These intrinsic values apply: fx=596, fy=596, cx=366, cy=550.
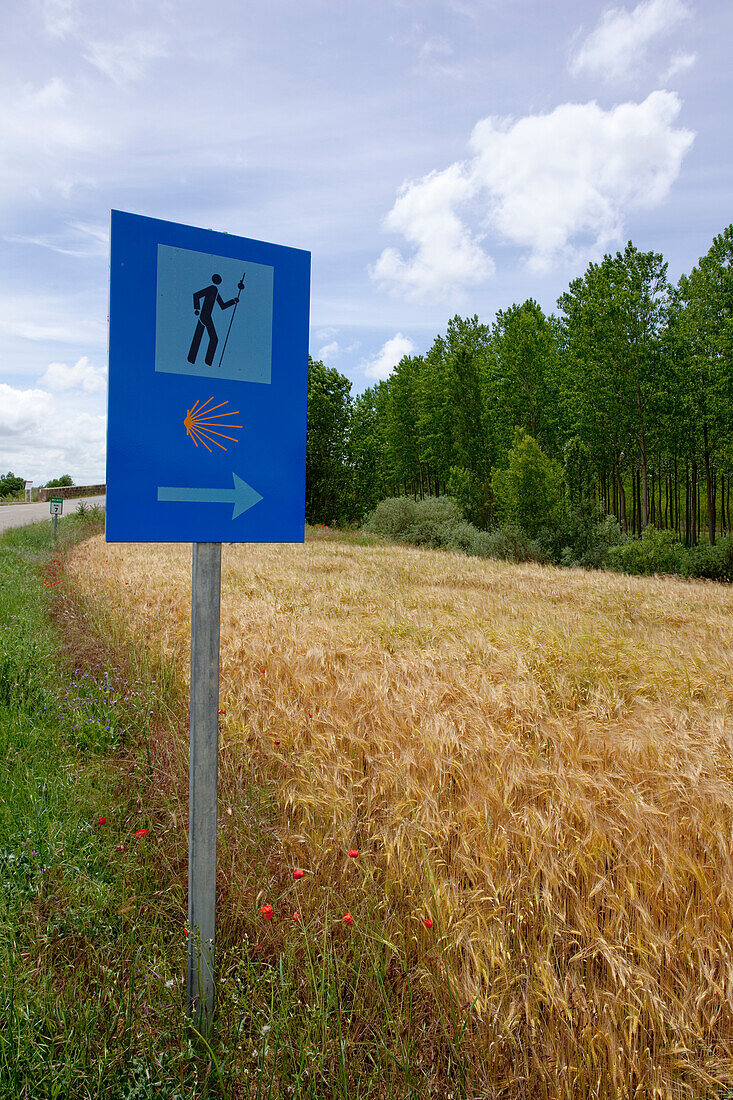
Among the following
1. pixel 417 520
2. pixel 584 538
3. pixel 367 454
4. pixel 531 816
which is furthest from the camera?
pixel 367 454

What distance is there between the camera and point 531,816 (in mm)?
2584

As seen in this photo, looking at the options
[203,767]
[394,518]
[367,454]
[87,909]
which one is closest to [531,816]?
[203,767]

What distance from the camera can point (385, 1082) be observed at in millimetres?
1775

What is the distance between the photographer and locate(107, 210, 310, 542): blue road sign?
75.5 inches

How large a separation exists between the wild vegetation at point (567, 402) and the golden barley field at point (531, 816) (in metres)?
19.7

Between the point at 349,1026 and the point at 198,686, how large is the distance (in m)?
1.20

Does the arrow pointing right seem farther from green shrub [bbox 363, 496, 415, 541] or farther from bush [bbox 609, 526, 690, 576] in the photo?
green shrub [bbox 363, 496, 415, 541]

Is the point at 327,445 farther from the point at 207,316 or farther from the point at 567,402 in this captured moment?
the point at 207,316

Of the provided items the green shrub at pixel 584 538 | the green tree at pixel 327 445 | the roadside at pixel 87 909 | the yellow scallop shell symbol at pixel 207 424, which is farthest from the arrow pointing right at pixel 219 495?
the green tree at pixel 327 445

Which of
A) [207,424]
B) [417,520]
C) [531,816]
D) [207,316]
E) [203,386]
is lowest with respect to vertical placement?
[531,816]

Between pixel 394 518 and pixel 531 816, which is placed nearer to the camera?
pixel 531 816

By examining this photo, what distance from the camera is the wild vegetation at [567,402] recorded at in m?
27.7

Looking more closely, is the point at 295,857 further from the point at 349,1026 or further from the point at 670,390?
the point at 670,390

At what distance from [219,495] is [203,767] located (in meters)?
0.96
